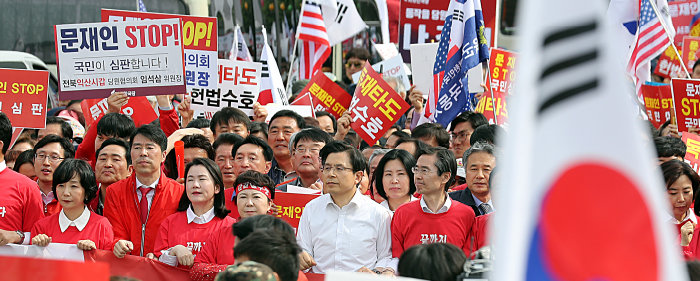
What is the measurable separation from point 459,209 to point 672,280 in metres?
4.12

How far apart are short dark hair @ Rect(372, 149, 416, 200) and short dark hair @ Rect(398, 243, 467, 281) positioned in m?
2.67

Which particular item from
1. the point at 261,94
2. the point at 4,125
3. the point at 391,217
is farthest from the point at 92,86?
the point at 391,217

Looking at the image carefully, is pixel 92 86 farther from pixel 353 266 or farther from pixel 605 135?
pixel 605 135

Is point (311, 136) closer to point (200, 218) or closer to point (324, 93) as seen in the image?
point (200, 218)

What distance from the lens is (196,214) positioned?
19.9 feet

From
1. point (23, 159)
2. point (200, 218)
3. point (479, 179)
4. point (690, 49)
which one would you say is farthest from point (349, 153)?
point (690, 49)

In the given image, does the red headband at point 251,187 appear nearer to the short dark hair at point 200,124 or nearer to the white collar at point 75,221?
the white collar at point 75,221

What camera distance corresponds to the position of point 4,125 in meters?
6.40

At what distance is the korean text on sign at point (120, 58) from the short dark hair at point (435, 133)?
200 cm

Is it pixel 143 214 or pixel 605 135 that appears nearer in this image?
pixel 605 135

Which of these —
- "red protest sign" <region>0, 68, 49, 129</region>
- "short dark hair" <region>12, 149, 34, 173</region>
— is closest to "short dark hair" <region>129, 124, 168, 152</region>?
"short dark hair" <region>12, 149, 34, 173</region>

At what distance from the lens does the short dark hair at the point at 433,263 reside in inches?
143

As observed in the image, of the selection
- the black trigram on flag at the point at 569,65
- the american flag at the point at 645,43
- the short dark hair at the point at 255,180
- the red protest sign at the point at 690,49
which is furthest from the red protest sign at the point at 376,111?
the black trigram on flag at the point at 569,65

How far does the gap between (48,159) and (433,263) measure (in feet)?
14.5
